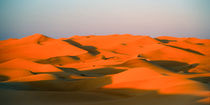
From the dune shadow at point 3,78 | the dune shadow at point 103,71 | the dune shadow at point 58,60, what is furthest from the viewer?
the dune shadow at point 58,60

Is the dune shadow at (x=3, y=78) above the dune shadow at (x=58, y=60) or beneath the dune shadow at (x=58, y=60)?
beneath

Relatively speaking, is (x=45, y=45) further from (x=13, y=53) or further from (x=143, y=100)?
(x=143, y=100)

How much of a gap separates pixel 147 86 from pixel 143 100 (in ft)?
6.68

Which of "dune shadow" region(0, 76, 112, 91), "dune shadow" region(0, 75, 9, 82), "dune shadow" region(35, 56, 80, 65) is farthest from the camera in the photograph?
"dune shadow" region(35, 56, 80, 65)

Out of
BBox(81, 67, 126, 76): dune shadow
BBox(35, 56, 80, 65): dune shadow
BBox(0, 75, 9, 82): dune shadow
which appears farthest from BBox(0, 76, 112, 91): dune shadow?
BBox(35, 56, 80, 65): dune shadow

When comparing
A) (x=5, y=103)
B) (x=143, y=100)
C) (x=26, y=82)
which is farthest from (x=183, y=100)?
(x=26, y=82)

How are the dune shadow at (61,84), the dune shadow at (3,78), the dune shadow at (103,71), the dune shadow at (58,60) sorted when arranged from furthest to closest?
the dune shadow at (58,60), the dune shadow at (103,71), the dune shadow at (3,78), the dune shadow at (61,84)

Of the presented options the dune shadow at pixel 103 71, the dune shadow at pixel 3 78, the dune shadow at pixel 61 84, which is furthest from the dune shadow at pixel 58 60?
the dune shadow at pixel 61 84

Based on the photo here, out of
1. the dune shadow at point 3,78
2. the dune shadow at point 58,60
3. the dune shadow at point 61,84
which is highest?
the dune shadow at point 58,60

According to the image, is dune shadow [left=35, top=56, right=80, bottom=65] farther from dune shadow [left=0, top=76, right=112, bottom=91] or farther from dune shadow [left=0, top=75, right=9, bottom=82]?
dune shadow [left=0, top=76, right=112, bottom=91]

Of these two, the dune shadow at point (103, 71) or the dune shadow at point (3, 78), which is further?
the dune shadow at point (103, 71)

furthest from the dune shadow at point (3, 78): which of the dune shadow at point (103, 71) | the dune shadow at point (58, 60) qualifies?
the dune shadow at point (58, 60)

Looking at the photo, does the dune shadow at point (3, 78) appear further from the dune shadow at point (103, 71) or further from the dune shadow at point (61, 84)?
the dune shadow at point (103, 71)

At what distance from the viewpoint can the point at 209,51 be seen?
27016 mm
